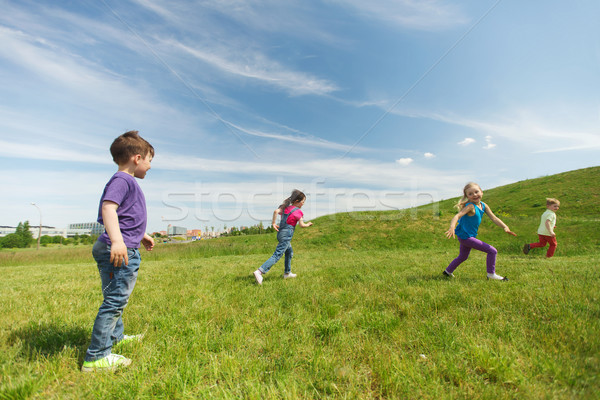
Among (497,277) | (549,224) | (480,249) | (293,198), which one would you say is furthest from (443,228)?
(293,198)

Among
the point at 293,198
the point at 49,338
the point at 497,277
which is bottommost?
the point at 49,338

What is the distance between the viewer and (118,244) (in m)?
2.61

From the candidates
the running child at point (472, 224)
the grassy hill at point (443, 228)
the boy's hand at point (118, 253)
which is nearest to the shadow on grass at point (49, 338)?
the boy's hand at point (118, 253)

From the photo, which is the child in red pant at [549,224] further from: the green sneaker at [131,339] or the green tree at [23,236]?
the green tree at [23,236]

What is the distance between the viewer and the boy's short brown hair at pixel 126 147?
3.10 meters

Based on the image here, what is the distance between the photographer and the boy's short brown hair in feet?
10.2

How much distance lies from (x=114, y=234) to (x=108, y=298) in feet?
2.36

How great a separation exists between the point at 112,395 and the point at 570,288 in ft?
20.9

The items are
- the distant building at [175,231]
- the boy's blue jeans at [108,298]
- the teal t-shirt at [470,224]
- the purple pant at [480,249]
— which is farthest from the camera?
the distant building at [175,231]

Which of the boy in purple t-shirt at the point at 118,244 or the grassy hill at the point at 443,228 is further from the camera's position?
the grassy hill at the point at 443,228

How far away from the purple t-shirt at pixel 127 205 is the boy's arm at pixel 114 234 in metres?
0.08

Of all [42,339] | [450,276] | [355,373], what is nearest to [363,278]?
[450,276]

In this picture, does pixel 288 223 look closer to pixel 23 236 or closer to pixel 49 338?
pixel 49 338

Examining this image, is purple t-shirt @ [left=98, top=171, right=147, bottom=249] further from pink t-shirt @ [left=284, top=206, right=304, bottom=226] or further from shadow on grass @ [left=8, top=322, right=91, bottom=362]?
pink t-shirt @ [left=284, top=206, right=304, bottom=226]
